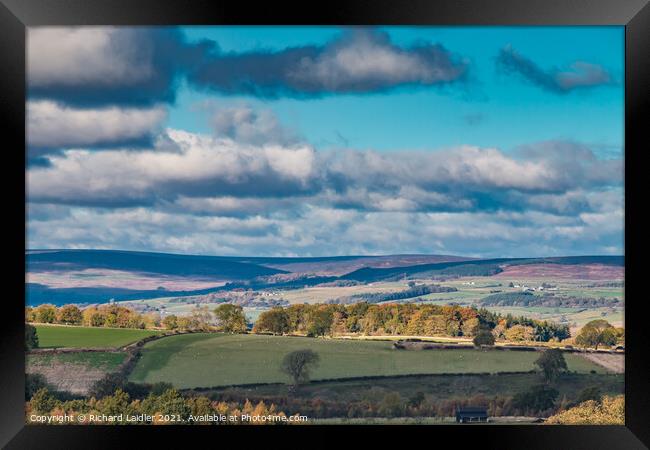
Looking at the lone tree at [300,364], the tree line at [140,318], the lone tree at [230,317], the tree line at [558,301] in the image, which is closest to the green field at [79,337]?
the tree line at [140,318]

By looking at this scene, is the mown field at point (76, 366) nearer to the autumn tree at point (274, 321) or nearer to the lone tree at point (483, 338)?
the autumn tree at point (274, 321)

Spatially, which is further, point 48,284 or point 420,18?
point 48,284

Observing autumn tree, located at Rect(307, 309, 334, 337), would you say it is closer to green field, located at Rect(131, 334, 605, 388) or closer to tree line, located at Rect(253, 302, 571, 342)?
tree line, located at Rect(253, 302, 571, 342)

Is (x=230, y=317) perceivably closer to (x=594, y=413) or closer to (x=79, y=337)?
(x=79, y=337)

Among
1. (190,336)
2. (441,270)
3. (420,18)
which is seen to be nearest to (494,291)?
(441,270)

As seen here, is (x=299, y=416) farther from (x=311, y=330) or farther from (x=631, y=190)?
(x=631, y=190)
